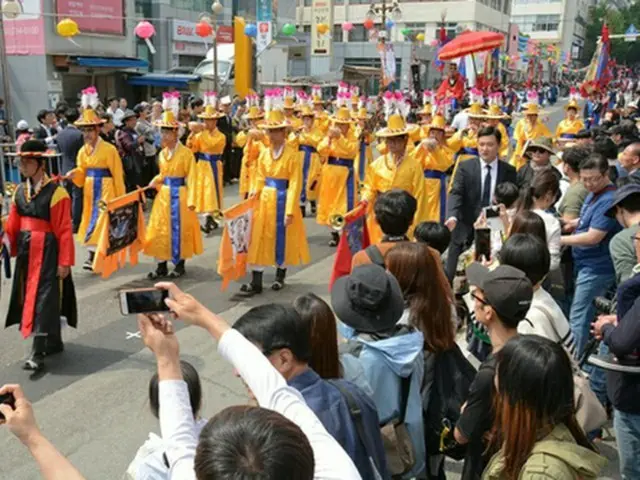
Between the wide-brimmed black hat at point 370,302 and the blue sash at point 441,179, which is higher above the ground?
the wide-brimmed black hat at point 370,302

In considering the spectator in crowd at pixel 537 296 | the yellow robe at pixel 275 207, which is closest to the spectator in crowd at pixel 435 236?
the spectator in crowd at pixel 537 296

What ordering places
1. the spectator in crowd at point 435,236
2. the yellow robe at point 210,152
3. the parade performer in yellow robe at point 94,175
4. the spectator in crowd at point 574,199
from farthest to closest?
the yellow robe at point 210,152 < the parade performer in yellow robe at point 94,175 < the spectator in crowd at point 574,199 < the spectator in crowd at point 435,236

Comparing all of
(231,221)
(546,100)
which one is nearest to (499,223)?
(231,221)

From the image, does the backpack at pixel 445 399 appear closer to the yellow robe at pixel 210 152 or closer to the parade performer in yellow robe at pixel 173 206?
the parade performer in yellow robe at pixel 173 206

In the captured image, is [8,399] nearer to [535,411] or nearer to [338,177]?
[535,411]

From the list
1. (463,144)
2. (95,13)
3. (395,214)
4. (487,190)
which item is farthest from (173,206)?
A: (95,13)

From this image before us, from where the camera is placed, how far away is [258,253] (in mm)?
6887

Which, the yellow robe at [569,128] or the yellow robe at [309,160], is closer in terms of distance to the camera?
the yellow robe at [309,160]

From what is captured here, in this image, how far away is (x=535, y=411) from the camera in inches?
79.9

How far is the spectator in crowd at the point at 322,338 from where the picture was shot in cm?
224

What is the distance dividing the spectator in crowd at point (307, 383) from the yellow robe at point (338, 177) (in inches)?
293

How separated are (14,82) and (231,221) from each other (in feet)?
55.9

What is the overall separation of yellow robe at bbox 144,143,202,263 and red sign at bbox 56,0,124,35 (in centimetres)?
1391

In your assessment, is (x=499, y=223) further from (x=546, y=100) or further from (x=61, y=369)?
(x=546, y=100)
